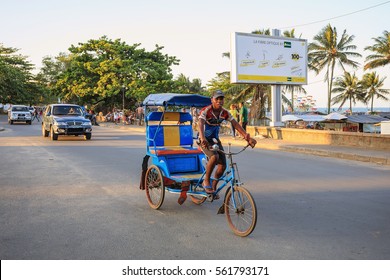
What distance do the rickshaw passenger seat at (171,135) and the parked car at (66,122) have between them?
47.6 feet

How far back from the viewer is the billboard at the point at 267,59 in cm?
2444

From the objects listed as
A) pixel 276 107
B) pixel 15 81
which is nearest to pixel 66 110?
pixel 276 107

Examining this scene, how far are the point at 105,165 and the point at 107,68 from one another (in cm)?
3709

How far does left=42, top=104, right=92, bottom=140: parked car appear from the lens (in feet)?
70.0

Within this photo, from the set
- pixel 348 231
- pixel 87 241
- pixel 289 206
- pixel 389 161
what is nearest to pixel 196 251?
pixel 87 241

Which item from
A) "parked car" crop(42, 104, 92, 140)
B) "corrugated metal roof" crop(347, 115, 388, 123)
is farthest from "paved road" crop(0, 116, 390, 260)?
"corrugated metal roof" crop(347, 115, 388, 123)

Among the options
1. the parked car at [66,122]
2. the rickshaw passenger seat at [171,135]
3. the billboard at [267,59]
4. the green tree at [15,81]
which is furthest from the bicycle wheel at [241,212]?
the green tree at [15,81]

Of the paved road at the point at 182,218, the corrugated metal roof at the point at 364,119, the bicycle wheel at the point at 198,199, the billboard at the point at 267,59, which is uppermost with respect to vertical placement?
the billboard at the point at 267,59

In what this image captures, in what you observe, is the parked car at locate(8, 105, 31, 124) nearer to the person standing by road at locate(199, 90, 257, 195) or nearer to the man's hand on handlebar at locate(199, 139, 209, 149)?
the person standing by road at locate(199, 90, 257, 195)

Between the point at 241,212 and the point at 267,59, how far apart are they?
2056cm

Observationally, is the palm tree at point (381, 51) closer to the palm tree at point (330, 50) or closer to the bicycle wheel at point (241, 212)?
the palm tree at point (330, 50)

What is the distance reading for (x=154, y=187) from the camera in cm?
734

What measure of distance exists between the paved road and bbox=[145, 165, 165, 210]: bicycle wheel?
0.14m

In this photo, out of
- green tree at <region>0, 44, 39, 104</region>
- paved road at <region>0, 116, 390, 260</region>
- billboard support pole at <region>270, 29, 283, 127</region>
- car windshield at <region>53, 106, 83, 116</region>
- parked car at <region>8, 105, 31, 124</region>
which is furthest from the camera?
green tree at <region>0, 44, 39, 104</region>
